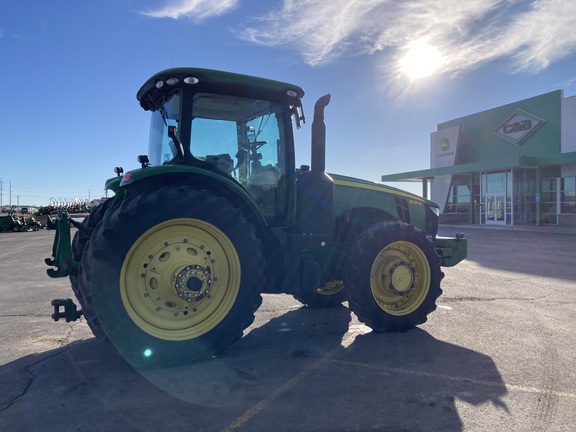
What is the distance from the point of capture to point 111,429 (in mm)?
2771

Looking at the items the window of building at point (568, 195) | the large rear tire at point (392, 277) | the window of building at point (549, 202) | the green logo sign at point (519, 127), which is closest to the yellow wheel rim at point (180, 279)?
the large rear tire at point (392, 277)

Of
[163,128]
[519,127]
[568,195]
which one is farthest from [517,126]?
[163,128]

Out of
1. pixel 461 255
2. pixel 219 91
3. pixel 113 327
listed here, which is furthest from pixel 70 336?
pixel 461 255

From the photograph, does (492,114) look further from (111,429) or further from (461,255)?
(111,429)

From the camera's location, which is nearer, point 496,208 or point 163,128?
point 163,128

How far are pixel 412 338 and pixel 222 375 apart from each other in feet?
7.28

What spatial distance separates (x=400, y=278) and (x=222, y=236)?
→ 2.23 meters

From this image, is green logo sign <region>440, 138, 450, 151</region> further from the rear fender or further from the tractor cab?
the rear fender

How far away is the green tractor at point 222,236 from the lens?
3.64m

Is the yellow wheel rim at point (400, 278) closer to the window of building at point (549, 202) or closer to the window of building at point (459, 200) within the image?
the window of building at point (549, 202)

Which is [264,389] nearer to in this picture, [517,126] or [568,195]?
[568,195]

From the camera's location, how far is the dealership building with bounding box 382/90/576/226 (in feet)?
86.6

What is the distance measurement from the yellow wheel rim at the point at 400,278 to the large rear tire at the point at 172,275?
1.64 m

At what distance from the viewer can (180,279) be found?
150 inches
